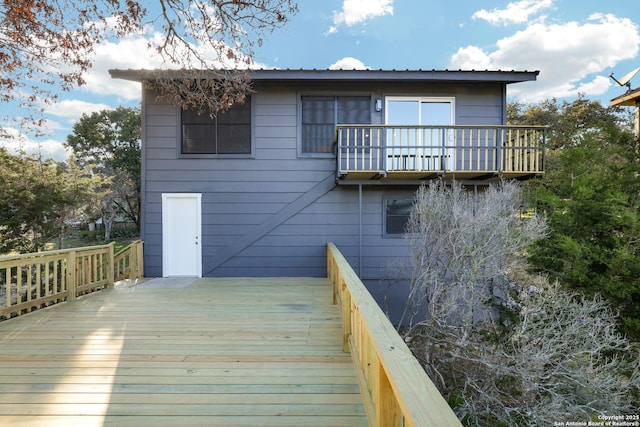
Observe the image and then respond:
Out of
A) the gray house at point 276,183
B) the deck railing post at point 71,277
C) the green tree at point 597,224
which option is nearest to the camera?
the green tree at point 597,224

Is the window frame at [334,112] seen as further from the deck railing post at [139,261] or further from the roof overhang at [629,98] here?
the roof overhang at [629,98]

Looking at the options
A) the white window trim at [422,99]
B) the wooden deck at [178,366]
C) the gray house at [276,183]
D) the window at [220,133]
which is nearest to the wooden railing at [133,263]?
the gray house at [276,183]

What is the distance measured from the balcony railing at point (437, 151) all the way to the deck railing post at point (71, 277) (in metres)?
4.79

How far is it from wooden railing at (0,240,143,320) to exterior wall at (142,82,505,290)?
1063 mm

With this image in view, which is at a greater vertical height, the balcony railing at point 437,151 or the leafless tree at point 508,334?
the balcony railing at point 437,151

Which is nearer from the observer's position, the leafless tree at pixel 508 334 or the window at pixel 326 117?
the leafless tree at pixel 508 334

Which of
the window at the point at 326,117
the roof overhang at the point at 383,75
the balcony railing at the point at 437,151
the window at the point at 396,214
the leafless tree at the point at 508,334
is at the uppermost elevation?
the roof overhang at the point at 383,75

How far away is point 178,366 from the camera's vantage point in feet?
8.89

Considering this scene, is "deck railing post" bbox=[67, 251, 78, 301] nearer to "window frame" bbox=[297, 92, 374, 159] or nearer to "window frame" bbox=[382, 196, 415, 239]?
"window frame" bbox=[297, 92, 374, 159]

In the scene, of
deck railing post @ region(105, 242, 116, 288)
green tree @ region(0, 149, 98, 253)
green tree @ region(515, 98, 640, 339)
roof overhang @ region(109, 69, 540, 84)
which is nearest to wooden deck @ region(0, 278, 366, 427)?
deck railing post @ region(105, 242, 116, 288)

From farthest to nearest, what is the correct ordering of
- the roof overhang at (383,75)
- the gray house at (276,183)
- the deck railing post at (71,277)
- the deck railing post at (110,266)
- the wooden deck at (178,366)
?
the gray house at (276,183), the roof overhang at (383,75), the deck railing post at (110,266), the deck railing post at (71,277), the wooden deck at (178,366)

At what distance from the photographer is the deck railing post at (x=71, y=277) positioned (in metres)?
4.71

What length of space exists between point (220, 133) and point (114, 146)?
13396 mm

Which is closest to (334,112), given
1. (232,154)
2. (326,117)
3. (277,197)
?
(326,117)
